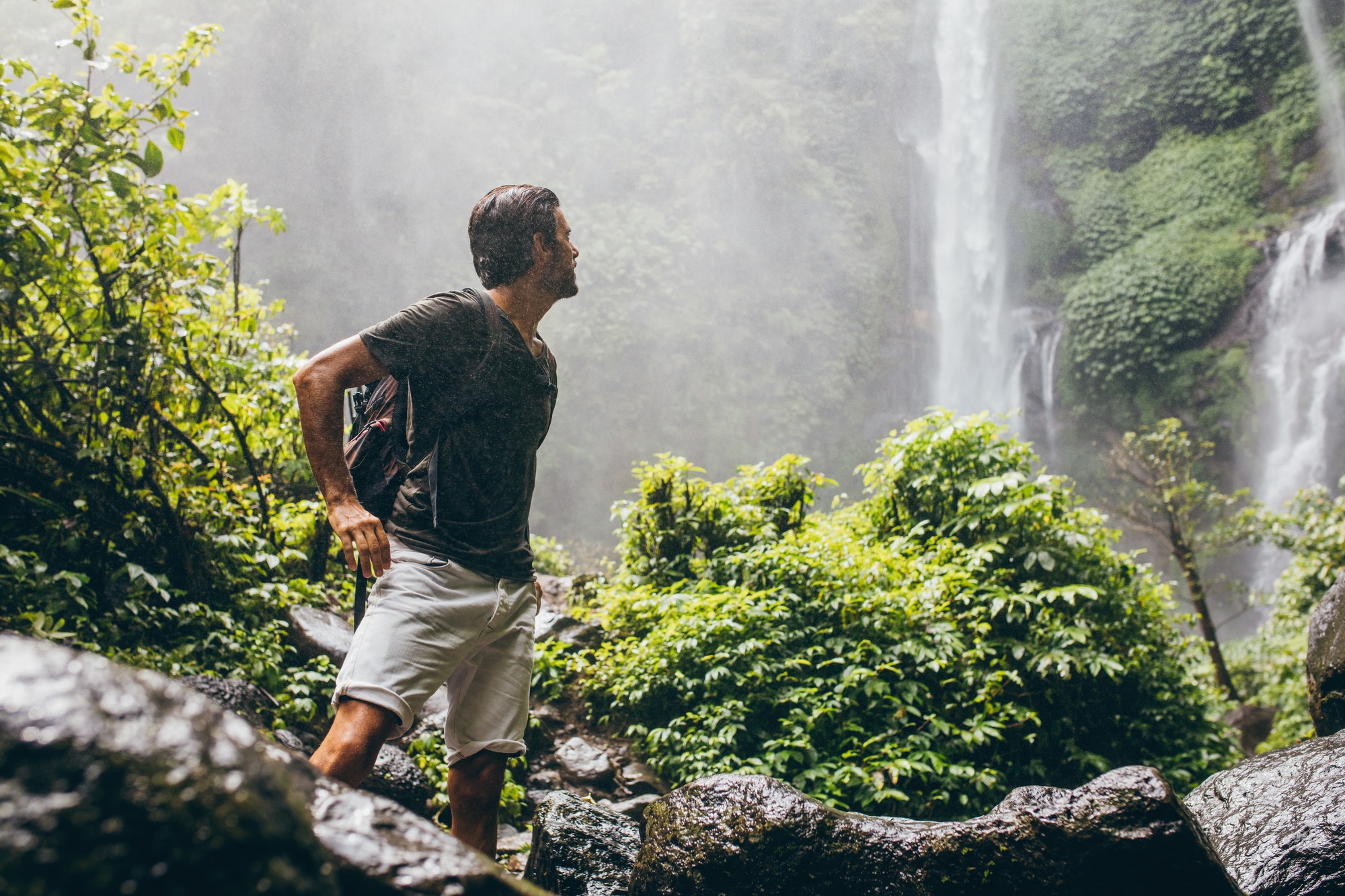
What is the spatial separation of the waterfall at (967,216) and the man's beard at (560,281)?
17025 millimetres

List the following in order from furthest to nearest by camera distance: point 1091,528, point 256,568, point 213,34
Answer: point 1091,528, point 256,568, point 213,34

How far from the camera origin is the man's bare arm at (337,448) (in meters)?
1.66

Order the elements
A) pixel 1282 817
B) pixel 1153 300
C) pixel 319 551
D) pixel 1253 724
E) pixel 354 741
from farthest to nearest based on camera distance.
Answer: pixel 1153 300 < pixel 1253 724 < pixel 319 551 < pixel 1282 817 < pixel 354 741

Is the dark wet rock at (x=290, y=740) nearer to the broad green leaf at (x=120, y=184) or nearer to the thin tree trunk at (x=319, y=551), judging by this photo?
the thin tree trunk at (x=319, y=551)

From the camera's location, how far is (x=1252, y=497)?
43.2 ft

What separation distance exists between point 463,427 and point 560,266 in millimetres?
531

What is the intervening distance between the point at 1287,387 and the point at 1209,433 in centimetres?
152

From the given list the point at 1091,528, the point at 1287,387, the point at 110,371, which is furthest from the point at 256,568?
the point at 1287,387

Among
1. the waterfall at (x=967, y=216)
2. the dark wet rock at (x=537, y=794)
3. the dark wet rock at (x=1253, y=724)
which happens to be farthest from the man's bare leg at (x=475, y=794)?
the waterfall at (x=967, y=216)

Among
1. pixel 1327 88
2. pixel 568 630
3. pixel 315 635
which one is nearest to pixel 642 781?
pixel 568 630

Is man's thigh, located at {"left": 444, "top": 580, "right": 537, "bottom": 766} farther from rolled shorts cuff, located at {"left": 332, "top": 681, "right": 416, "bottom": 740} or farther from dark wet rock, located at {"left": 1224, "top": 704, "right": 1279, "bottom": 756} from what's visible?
dark wet rock, located at {"left": 1224, "top": 704, "right": 1279, "bottom": 756}

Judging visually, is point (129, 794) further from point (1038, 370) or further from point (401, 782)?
point (1038, 370)

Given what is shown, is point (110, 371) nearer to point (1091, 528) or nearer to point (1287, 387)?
point (1091, 528)

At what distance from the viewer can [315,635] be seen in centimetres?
415
